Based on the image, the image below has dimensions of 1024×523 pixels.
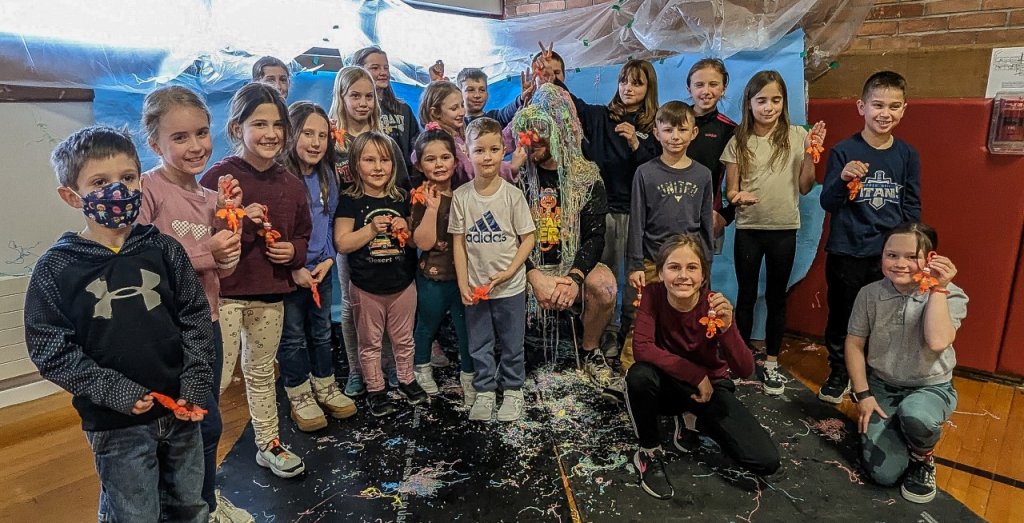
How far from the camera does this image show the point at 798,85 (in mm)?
3059

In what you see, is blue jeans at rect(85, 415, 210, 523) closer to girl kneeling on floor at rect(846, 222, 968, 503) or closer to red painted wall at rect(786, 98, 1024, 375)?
girl kneeling on floor at rect(846, 222, 968, 503)

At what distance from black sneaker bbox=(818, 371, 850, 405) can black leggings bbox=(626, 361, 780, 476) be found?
2.21 feet

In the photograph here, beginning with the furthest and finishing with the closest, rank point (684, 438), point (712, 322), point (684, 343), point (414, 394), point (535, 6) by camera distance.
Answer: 1. point (535, 6)
2. point (414, 394)
3. point (684, 438)
4. point (684, 343)
5. point (712, 322)

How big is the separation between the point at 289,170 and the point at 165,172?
54 cm

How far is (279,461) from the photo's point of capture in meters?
2.13

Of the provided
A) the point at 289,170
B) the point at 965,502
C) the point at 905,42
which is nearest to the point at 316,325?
the point at 289,170

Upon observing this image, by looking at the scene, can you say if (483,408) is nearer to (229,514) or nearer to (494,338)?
(494,338)

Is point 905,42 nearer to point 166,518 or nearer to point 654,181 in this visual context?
point 654,181

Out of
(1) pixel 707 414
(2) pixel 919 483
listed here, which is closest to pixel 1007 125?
(2) pixel 919 483

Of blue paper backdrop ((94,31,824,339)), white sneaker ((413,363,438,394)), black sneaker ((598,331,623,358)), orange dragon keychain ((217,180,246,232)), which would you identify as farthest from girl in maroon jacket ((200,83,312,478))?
black sneaker ((598,331,623,358))

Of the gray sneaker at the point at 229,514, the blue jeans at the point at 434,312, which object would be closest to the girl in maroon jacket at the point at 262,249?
the gray sneaker at the point at 229,514

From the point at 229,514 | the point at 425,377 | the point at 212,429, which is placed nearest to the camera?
the point at 212,429

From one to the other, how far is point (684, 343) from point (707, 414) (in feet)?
0.85

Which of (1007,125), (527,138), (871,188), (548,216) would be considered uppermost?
(1007,125)
